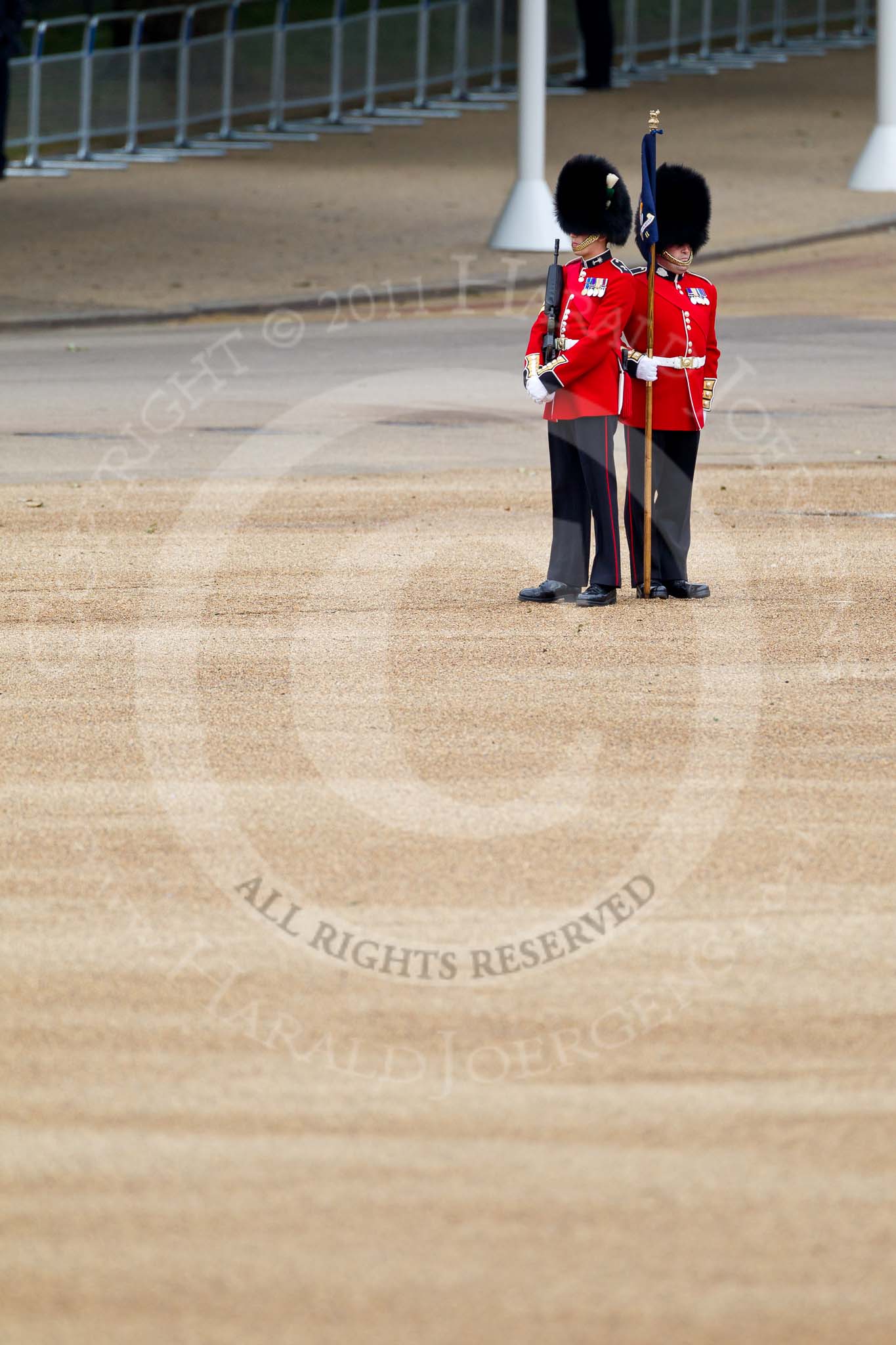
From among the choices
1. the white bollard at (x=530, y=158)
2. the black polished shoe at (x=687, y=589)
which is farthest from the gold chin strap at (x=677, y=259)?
the white bollard at (x=530, y=158)

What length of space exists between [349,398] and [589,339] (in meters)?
6.46

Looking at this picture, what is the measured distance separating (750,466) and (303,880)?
728 cm

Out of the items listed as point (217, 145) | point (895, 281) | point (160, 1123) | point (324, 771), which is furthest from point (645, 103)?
point (160, 1123)

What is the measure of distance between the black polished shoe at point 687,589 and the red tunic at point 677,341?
2.01 feet

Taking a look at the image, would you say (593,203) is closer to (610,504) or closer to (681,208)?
(681,208)

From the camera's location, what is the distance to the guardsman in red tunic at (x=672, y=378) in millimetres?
8711

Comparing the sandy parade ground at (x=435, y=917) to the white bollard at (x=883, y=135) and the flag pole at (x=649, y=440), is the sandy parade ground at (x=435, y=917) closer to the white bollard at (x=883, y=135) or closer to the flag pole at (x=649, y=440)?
the flag pole at (x=649, y=440)

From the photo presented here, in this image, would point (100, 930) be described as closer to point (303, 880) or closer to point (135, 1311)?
point (303, 880)

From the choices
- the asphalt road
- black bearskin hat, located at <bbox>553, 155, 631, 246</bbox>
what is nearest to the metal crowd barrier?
the asphalt road

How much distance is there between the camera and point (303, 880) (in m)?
5.49

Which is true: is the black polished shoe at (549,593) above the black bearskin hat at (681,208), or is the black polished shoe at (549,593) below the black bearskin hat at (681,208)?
below

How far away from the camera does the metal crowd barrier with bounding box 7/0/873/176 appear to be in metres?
27.7

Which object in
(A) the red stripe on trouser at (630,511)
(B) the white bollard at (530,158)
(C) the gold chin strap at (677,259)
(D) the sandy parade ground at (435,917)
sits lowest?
(D) the sandy parade ground at (435,917)

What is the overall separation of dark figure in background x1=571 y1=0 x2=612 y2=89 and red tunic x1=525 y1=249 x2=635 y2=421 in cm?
2707
